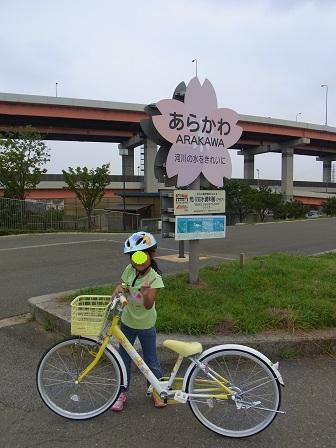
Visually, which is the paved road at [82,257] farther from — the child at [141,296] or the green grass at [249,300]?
the child at [141,296]

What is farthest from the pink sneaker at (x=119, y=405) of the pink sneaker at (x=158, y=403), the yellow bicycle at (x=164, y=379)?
the pink sneaker at (x=158, y=403)

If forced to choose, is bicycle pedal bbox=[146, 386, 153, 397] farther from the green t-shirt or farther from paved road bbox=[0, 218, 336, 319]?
paved road bbox=[0, 218, 336, 319]

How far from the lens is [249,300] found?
5.63 metres

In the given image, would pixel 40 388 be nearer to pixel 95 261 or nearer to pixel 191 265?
pixel 191 265

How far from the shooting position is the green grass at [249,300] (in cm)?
482

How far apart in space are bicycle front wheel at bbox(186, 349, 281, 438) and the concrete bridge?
117 feet

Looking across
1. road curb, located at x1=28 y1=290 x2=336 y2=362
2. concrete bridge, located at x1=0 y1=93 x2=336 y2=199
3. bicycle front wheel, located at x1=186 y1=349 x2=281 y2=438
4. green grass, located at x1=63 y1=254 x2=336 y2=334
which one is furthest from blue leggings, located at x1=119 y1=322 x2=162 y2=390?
concrete bridge, located at x1=0 y1=93 x2=336 y2=199

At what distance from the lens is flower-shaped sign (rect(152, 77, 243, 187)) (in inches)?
243

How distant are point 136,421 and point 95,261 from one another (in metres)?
7.71

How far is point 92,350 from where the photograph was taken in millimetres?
3330

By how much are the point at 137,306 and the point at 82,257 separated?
8.35 m

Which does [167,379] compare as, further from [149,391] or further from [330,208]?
[330,208]

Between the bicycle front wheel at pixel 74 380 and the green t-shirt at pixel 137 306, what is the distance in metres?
0.31

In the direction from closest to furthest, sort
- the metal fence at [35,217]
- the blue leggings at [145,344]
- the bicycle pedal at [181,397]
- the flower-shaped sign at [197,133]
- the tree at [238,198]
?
the bicycle pedal at [181,397]
the blue leggings at [145,344]
the flower-shaped sign at [197,133]
the metal fence at [35,217]
the tree at [238,198]
